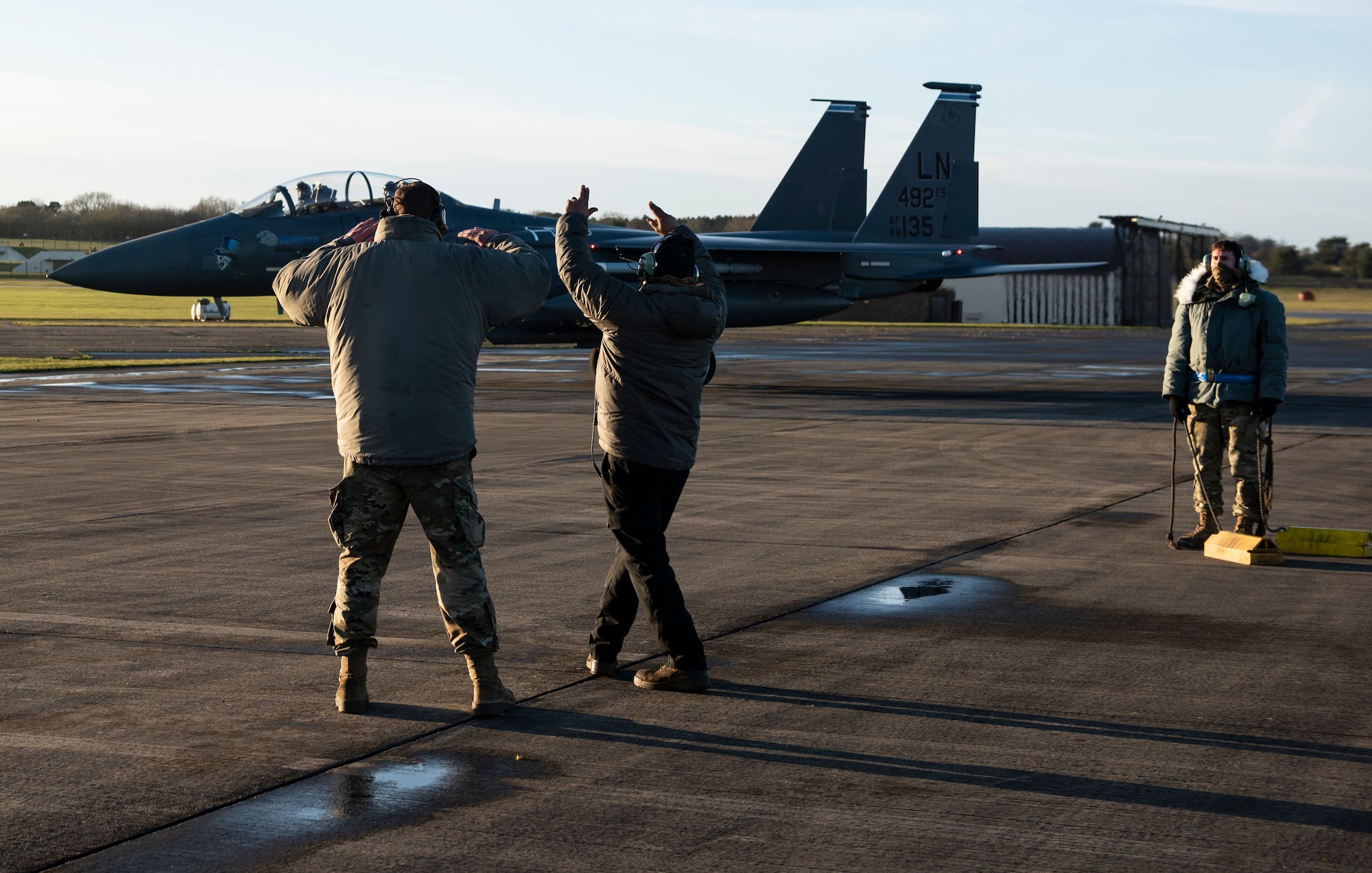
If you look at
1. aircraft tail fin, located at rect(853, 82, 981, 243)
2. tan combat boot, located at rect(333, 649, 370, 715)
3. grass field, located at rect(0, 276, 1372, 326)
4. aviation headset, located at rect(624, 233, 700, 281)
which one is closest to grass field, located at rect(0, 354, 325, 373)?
grass field, located at rect(0, 276, 1372, 326)

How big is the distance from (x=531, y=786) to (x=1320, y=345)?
45263 millimetres

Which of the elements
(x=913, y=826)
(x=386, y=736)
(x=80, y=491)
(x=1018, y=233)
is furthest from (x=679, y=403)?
(x=1018, y=233)

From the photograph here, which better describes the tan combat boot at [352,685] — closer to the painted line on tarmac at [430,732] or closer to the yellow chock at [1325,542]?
the painted line on tarmac at [430,732]

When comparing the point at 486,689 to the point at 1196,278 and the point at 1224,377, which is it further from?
the point at 1196,278

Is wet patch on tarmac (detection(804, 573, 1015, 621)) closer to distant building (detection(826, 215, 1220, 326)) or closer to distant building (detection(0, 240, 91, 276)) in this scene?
distant building (detection(826, 215, 1220, 326))

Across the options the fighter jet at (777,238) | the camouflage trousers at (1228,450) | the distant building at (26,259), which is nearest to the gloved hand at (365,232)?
the camouflage trousers at (1228,450)

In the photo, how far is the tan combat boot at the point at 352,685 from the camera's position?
528cm

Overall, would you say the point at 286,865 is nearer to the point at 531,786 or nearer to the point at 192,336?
the point at 531,786

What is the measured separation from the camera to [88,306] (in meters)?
82.4

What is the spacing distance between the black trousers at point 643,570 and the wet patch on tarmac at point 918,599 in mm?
1466

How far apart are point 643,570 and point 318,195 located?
19.7 metres

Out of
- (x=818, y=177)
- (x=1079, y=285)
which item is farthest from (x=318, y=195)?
(x=1079, y=285)

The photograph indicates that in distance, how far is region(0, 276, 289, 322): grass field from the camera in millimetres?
66062

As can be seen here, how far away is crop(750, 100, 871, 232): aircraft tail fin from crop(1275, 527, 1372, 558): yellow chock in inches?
922
